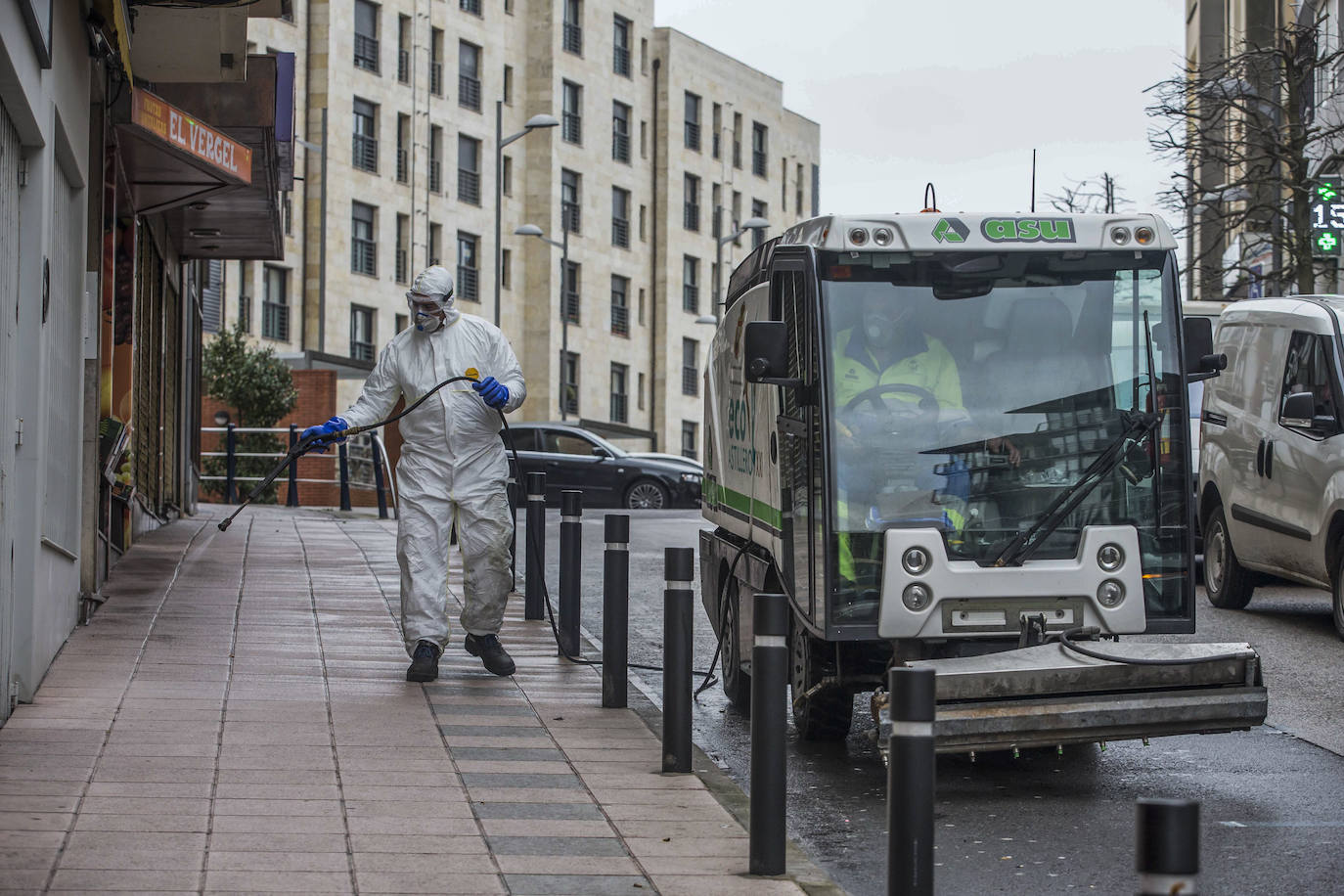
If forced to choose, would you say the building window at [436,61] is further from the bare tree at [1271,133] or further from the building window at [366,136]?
the bare tree at [1271,133]

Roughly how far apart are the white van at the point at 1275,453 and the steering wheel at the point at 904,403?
548 cm

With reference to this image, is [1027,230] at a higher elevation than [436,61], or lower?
lower

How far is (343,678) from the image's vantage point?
9852 millimetres

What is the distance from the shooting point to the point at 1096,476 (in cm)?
829

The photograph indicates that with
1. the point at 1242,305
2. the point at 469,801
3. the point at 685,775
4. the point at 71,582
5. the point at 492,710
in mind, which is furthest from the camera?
the point at 1242,305

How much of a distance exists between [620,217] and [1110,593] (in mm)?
57212

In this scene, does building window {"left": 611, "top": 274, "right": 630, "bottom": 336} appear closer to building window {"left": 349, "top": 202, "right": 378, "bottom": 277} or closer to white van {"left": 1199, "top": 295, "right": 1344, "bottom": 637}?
building window {"left": 349, "top": 202, "right": 378, "bottom": 277}

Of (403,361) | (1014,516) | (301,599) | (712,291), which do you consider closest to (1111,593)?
(1014,516)

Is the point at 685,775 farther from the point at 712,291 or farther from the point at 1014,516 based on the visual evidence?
the point at 712,291


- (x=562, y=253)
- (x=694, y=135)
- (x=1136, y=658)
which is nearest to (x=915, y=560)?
(x=1136, y=658)

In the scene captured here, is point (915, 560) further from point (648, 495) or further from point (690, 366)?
point (690, 366)

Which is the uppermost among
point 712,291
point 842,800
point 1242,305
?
point 712,291

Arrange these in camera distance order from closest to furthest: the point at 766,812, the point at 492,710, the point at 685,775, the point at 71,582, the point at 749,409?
the point at 766,812, the point at 685,775, the point at 492,710, the point at 749,409, the point at 71,582

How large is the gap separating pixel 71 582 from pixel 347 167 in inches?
1626
